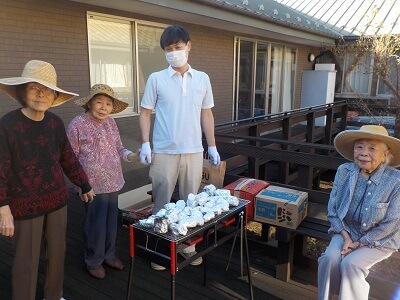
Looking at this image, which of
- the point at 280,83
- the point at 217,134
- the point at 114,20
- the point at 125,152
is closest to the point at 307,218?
the point at 217,134

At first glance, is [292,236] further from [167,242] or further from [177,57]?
[177,57]

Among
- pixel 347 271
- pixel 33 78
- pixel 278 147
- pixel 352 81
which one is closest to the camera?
pixel 33 78

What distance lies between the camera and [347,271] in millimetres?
1943

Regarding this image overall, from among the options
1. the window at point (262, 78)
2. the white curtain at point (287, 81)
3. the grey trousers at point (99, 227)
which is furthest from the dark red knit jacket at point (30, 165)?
the white curtain at point (287, 81)

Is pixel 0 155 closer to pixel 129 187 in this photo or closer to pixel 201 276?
pixel 201 276

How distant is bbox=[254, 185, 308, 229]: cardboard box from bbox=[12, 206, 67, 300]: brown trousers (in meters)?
1.45

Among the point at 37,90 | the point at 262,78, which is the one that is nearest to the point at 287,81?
the point at 262,78

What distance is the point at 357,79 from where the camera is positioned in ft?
38.3

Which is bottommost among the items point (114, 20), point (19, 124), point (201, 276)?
point (201, 276)

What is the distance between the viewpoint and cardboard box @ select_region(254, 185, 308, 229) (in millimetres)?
2574

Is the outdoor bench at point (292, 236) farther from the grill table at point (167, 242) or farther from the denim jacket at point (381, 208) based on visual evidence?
the grill table at point (167, 242)

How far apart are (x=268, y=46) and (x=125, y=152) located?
7136 millimetres

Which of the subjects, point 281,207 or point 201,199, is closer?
point 201,199

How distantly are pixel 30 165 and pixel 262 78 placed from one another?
305 inches
